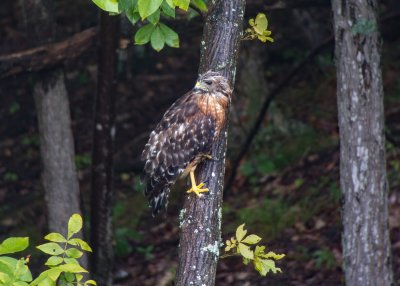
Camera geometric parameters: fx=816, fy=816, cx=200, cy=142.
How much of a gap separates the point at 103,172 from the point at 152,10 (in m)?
4.84

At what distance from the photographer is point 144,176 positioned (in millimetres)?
6184

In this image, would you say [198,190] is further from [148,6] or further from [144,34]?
[148,6]

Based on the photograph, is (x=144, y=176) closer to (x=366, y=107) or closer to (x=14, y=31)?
(x=366, y=107)

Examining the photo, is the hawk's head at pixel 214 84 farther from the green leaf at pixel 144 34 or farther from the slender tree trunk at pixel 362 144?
the slender tree trunk at pixel 362 144

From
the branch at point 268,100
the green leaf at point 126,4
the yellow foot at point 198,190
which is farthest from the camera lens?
the branch at point 268,100

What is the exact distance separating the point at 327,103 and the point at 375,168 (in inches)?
191

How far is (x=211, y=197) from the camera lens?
4.69m

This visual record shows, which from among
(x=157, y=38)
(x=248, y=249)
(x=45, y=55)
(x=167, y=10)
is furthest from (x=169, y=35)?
(x=45, y=55)

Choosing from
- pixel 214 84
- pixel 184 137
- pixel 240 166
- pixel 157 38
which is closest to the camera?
pixel 157 38

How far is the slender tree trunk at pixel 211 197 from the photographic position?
453 cm

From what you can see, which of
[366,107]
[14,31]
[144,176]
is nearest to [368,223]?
[366,107]

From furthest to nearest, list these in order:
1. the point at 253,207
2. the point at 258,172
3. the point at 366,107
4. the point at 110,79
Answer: the point at 258,172 → the point at 253,207 → the point at 110,79 → the point at 366,107

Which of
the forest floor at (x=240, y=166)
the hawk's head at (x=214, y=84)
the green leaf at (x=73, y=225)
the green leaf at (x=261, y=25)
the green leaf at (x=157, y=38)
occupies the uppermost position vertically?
the green leaf at (x=261, y=25)

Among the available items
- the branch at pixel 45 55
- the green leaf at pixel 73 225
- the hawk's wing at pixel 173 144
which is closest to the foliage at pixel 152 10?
the hawk's wing at pixel 173 144
